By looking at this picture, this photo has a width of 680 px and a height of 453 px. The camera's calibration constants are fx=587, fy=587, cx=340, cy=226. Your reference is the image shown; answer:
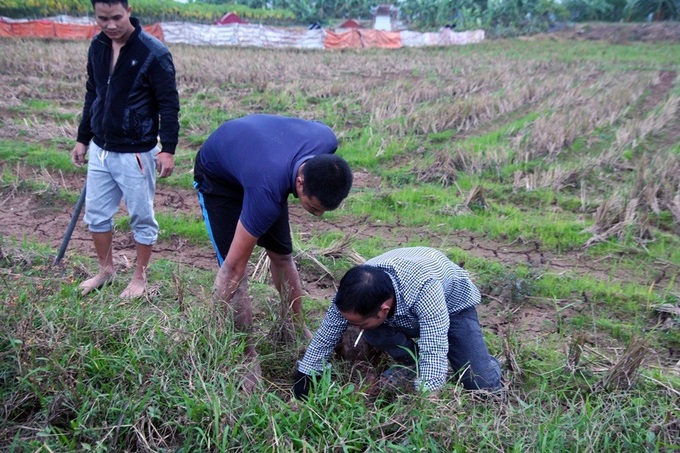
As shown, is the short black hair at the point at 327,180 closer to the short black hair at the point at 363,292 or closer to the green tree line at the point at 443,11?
the short black hair at the point at 363,292

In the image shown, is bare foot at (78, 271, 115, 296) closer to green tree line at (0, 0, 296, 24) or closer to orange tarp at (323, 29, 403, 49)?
orange tarp at (323, 29, 403, 49)

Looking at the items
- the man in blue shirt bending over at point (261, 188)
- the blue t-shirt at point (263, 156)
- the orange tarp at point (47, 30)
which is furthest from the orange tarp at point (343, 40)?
the blue t-shirt at point (263, 156)

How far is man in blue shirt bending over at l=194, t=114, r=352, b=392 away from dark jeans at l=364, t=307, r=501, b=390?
0.55 m

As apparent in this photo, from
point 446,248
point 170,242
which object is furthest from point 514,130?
point 170,242

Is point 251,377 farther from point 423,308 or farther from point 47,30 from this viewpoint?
point 47,30

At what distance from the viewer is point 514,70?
15.8 metres

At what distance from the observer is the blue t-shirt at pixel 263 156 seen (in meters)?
2.55

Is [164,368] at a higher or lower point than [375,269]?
lower

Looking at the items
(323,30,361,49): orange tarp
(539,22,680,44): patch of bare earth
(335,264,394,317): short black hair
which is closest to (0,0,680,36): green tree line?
(539,22,680,44): patch of bare earth

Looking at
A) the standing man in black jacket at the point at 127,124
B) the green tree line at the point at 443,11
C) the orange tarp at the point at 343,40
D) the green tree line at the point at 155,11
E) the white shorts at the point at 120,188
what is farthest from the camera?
the green tree line at the point at 443,11

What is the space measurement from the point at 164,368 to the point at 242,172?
3.02 ft

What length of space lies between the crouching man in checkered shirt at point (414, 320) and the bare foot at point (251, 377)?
0.20 m

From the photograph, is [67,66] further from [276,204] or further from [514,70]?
[276,204]

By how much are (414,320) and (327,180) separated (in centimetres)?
87
